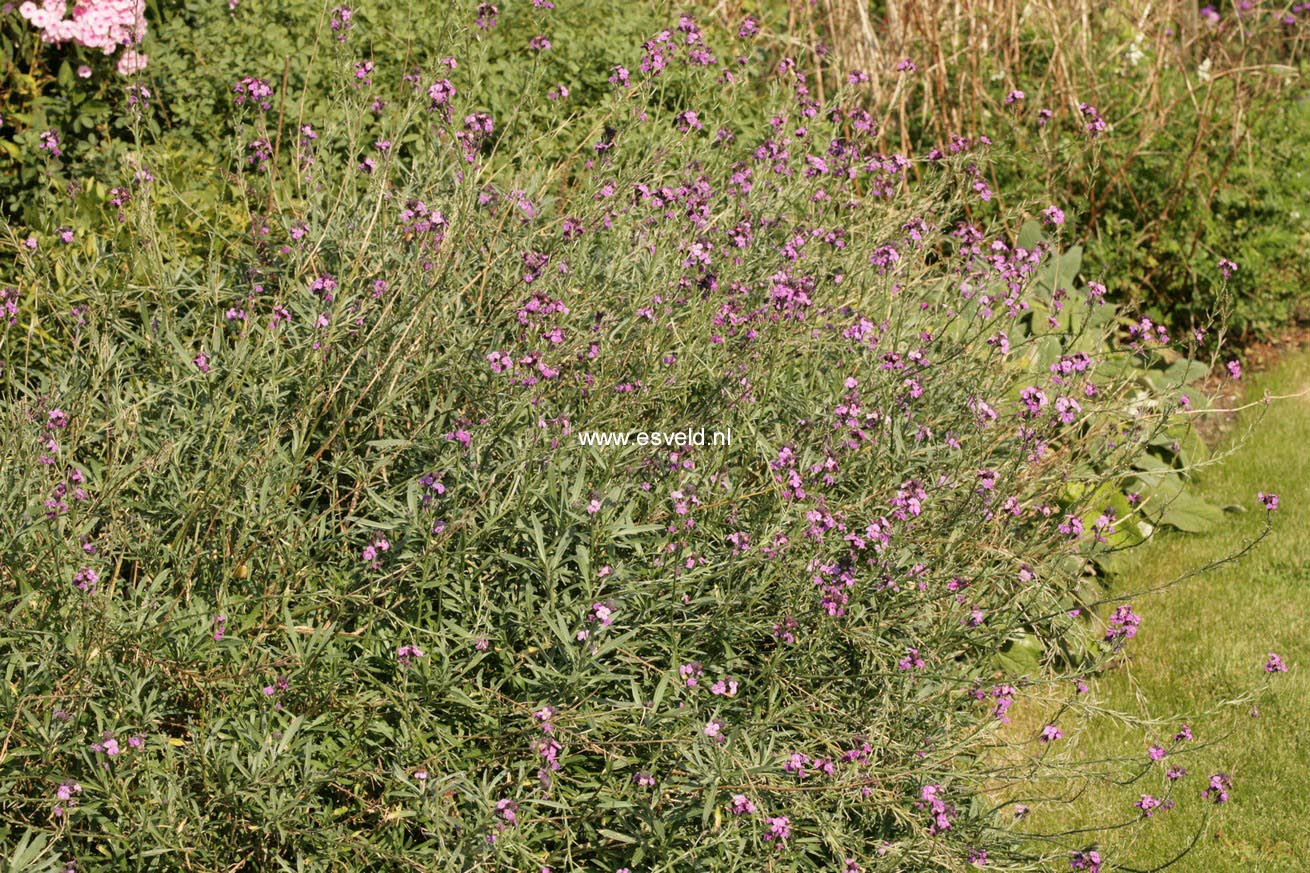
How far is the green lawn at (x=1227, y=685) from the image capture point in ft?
12.5

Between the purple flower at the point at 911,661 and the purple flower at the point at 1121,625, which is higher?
the purple flower at the point at 911,661

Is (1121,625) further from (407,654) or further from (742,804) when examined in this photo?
(407,654)

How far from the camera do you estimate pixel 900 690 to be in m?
3.45

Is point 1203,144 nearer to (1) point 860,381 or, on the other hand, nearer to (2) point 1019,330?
(2) point 1019,330

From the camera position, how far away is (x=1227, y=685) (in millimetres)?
4477

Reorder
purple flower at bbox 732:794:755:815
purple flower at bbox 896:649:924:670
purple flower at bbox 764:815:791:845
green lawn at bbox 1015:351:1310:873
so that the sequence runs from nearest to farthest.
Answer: purple flower at bbox 732:794:755:815, purple flower at bbox 764:815:791:845, purple flower at bbox 896:649:924:670, green lawn at bbox 1015:351:1310:873

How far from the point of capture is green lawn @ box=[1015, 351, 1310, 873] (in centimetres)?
380

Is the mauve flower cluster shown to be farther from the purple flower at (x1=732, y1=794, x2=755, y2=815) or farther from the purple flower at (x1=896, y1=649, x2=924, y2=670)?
the purple flower at (x1=732, y1=794, x2=755, y2=815)

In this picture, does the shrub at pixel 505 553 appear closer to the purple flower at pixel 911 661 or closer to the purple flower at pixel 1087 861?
the purple flower at pixel 911 661

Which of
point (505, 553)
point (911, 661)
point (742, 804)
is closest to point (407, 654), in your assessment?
point (505, 553)

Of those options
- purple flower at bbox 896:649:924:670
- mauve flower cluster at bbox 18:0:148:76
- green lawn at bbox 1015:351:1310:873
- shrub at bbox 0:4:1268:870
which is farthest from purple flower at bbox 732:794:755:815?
mauve flower cluster at bbox 18:0:148:76

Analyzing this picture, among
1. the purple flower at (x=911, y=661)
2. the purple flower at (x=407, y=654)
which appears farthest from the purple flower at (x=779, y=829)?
the purple flower at (x=407, y=654)

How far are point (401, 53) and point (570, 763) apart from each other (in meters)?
3.39

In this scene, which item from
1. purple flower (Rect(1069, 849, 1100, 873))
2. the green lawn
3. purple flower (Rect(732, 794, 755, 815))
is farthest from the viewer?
the green lawn
